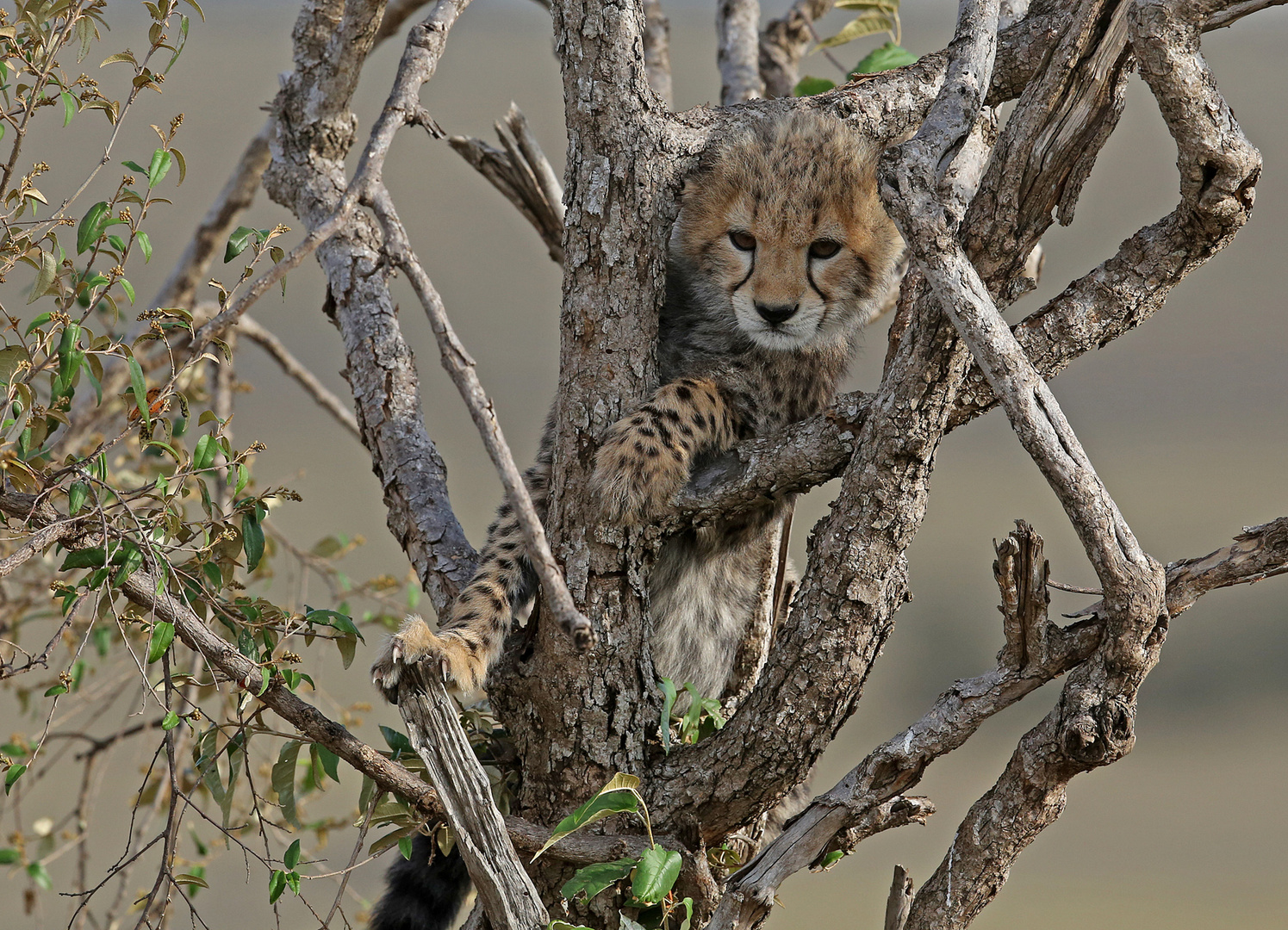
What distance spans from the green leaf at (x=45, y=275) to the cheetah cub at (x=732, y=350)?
59cm

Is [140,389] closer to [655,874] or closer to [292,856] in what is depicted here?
[292,856]

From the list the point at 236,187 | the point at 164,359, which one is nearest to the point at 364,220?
the point at 164,359

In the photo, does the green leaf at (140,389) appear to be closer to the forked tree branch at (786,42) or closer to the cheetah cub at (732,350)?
the cheetah cub at (732,350)

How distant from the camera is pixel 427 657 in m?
1.34

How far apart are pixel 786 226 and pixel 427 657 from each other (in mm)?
815

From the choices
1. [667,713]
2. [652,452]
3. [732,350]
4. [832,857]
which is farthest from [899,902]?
[732,350]

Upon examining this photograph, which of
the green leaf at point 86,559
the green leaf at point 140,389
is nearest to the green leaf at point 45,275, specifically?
the green leaf at point 140,389

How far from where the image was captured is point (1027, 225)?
118 centimetres

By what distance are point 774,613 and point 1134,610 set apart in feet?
2.52

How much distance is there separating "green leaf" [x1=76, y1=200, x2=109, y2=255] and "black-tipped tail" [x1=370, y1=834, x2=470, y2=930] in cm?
101

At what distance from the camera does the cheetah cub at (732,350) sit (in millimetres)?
1562

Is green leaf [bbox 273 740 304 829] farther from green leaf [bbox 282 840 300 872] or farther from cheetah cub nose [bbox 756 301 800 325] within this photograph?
cheetah cub nose [bbox 756 301 800 325]

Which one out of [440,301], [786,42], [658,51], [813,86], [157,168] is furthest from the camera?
[786,42]

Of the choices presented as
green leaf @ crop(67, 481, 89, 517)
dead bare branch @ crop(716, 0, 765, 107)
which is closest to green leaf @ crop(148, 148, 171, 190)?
green leaf @ crop(67, 481, 89, 517)
